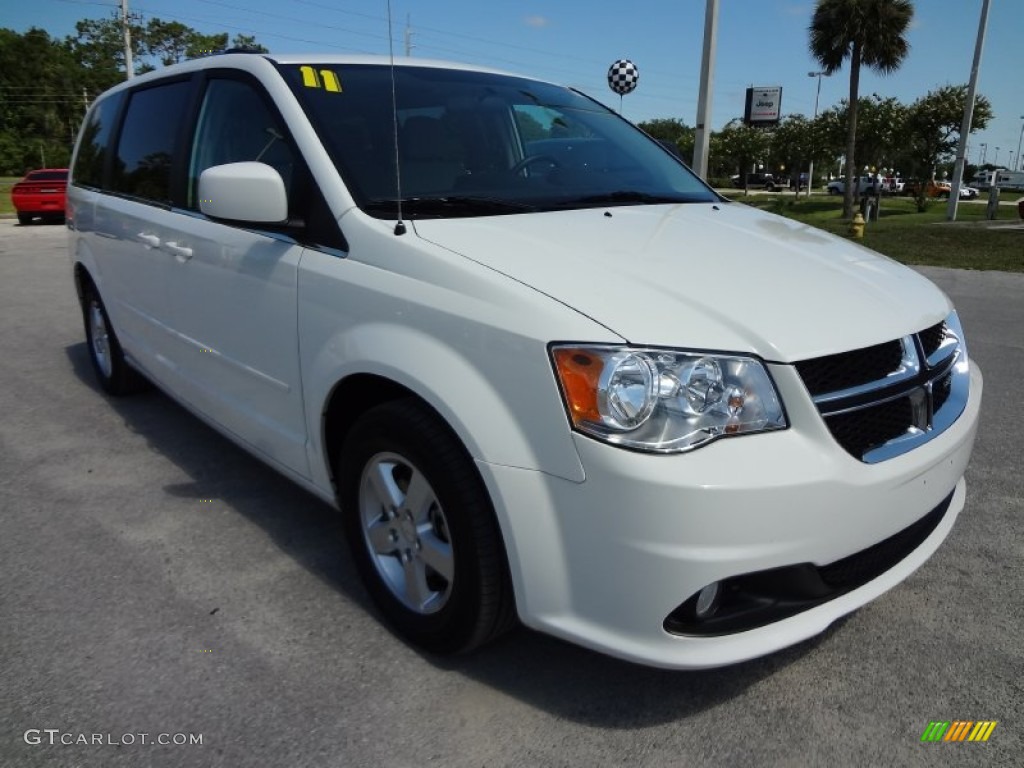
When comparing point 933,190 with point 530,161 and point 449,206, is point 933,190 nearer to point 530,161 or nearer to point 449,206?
point 530,161

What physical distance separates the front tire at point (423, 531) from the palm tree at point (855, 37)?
2962 cm

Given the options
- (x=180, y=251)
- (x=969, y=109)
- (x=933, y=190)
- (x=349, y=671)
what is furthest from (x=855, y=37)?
(x=349, y=671)

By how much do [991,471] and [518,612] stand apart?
9.48 ft

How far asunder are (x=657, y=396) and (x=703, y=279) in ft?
1.54

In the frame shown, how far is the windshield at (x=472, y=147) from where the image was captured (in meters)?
2.55

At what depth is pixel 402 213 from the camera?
2.37 metres

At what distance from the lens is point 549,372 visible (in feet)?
5.92

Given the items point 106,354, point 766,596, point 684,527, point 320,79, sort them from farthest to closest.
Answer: point 106,354 < point 320,79 < point 766,596 < point 684,527

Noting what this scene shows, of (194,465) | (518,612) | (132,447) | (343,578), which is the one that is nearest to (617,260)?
(518,612)

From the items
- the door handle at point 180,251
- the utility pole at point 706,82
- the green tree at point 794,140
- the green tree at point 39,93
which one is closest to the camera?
the door handle at point 180,251

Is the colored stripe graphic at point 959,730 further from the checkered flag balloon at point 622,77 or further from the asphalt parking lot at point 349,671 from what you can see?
the checkered flag balloon at point 622,77

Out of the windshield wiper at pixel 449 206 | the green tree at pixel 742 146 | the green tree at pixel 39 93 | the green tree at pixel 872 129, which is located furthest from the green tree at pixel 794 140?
the green tree at pixel 39 93

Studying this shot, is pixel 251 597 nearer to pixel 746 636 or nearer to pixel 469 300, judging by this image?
pixel 469 300

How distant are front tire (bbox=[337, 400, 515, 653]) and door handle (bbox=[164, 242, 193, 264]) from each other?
130cm
